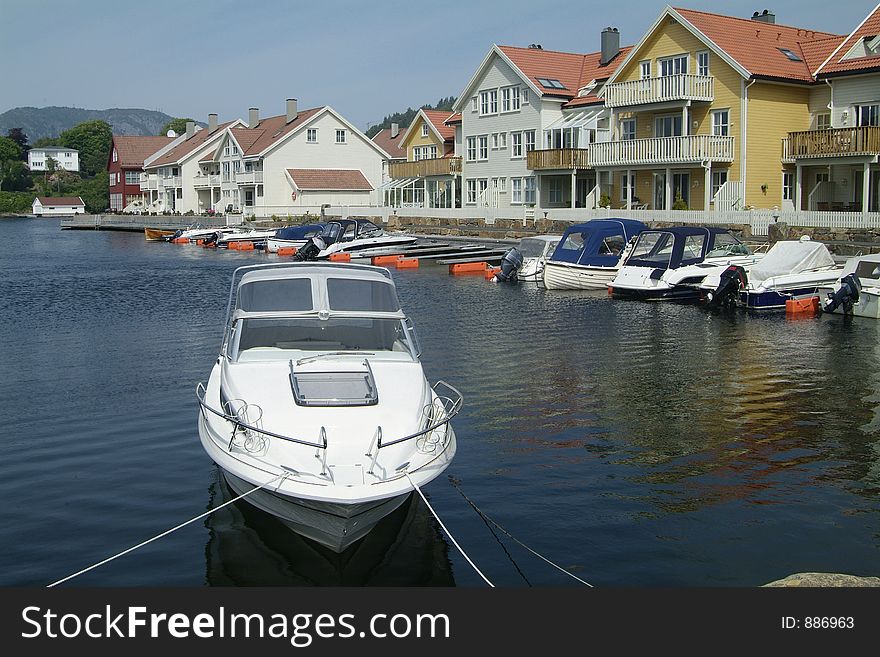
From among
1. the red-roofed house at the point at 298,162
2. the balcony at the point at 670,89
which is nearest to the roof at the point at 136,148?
the red-roofed house at the point at 298,162

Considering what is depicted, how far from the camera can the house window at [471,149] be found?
69.2 m

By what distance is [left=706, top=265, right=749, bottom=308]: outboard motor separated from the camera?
101 ft

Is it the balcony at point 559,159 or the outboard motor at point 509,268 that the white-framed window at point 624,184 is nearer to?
the balcony at point 559,159

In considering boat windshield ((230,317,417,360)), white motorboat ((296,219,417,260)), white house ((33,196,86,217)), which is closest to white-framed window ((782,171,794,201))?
white motorboat ((296,219,417,260))

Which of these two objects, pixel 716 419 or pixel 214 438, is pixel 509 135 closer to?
pixel 716 419

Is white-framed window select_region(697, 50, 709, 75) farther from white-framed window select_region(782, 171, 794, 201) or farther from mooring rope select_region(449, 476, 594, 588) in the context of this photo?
mooring rope select_region(449, 476, 594, 588)

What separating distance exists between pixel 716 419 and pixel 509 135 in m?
51.2

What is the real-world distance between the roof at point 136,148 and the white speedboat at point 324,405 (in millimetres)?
118404

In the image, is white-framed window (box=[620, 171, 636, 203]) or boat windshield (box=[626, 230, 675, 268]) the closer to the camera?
boat windshield (box=[626, 230, 675, 268])

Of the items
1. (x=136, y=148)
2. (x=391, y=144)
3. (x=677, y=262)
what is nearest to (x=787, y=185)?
(x=677, y=262)

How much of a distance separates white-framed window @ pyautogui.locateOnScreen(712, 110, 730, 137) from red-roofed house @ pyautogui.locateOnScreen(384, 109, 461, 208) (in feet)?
77.9

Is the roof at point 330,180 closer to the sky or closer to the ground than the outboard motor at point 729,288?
closer to the sky

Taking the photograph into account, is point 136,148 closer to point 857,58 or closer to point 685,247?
point 857,58

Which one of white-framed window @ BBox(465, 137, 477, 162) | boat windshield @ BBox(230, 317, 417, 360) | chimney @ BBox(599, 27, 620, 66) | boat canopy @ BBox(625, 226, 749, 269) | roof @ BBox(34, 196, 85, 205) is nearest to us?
boat windshield @ BBox(230, 317, 417, 360)
